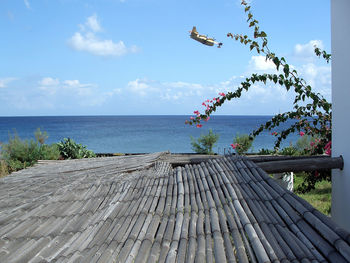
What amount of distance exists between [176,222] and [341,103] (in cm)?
232

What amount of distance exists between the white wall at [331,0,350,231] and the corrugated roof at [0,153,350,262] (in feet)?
3.54

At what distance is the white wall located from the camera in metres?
3.33

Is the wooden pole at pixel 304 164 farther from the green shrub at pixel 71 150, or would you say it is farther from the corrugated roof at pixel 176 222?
the green shrub at pixel 71 150

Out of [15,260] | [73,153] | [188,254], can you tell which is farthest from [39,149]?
[188,254]

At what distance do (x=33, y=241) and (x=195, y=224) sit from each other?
123 cm

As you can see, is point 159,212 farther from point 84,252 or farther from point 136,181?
point 136,181

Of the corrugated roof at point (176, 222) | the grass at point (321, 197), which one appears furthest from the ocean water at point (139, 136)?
the corrugated roof at point (176, 222)

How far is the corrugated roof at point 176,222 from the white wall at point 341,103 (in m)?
1.08

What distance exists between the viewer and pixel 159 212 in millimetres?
2525

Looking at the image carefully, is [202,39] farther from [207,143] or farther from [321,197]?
[207,143]

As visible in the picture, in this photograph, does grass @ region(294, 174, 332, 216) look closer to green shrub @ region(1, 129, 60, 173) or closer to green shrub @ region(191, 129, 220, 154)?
green shrub @ region(191, 129, 220, 154)

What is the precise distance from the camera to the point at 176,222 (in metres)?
2.31

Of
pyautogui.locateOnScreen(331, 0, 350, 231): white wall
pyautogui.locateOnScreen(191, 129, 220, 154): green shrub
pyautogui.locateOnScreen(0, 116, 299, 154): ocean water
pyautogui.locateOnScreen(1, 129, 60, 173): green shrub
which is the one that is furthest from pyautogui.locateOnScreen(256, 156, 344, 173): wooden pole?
pyautogui.locateOnScreen(191, 129, 220, 154): green shrub

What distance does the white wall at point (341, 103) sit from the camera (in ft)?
10.9
